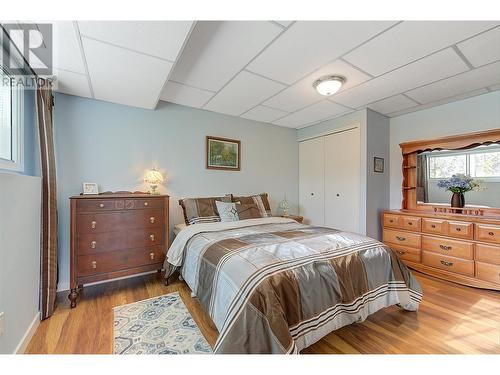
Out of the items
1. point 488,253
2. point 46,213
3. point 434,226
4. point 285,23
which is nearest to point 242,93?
point 285,23

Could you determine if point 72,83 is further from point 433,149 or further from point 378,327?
point 433,149

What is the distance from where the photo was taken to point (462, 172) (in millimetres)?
2918

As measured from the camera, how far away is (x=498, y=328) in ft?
5.57

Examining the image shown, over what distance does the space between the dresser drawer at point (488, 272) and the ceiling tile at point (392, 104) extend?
208 cm

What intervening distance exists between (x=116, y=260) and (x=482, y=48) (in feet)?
12.3

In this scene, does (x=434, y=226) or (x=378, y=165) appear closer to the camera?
(x=434, y=226)

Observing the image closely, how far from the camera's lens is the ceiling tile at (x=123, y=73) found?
1619 mm

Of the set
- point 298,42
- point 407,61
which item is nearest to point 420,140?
point 407,61

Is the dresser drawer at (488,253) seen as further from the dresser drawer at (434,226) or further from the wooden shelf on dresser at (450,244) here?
the dresser drawer at (434,226)

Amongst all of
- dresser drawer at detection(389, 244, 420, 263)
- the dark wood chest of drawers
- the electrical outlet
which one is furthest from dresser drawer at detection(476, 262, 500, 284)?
the electrical outlet

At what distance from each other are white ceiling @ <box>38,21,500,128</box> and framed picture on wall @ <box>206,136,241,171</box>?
2.08 feet

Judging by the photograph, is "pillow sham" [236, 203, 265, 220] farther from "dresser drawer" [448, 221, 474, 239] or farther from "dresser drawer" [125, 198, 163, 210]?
"dresser drawer" [448, 221, 474, 239]

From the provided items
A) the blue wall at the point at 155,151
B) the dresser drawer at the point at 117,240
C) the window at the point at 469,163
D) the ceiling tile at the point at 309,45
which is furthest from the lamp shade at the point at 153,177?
the window at the point at 469,163
